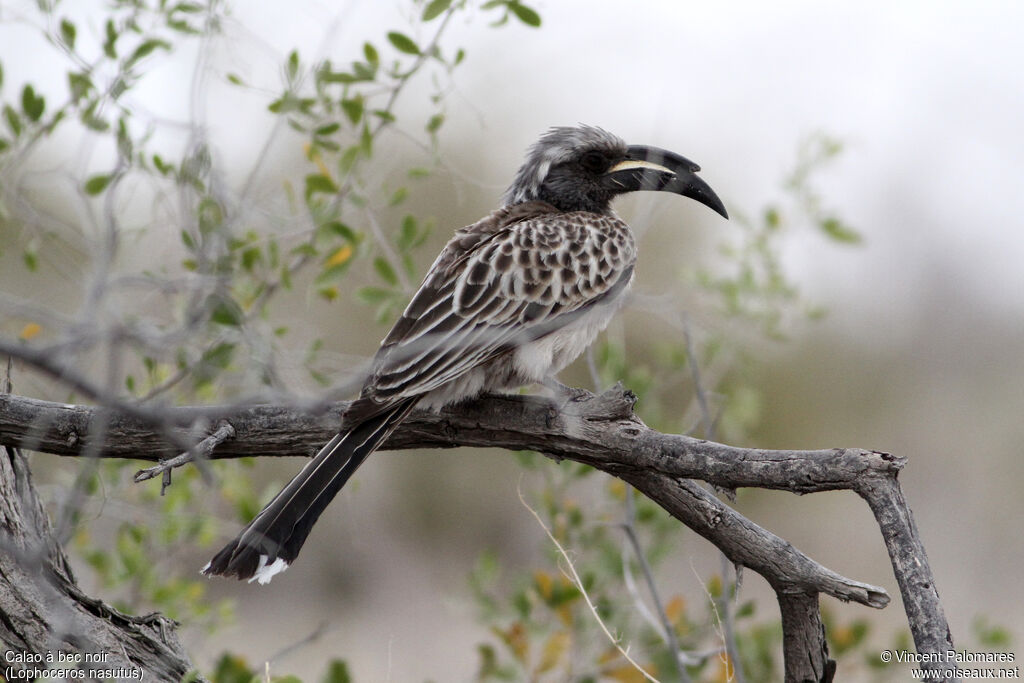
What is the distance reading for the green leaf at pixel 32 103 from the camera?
11.1 ft

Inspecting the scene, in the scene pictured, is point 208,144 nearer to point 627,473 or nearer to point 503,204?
point 627,473

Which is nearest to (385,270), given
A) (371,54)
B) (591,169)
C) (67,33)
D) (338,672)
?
(371,54)

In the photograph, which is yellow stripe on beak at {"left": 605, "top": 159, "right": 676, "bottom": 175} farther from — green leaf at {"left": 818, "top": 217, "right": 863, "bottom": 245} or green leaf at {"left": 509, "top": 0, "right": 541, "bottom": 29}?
green leaf at {"left": 509, "top": 0, "right": 541, "bottom": 29}

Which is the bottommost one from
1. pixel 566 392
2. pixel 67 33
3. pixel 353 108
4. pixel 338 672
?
pixel 338 672

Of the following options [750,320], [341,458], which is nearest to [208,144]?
[341,458]

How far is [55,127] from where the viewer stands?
3496mm

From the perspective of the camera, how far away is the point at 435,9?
322 cm

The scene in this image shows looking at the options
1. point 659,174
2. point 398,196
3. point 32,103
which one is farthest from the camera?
point 659,174

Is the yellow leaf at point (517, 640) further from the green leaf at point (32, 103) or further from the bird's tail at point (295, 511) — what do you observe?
the green leaf at point (32, 103)

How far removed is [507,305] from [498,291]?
57 millimetres

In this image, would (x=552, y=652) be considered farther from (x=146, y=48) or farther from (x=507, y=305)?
(x=146, y=48)

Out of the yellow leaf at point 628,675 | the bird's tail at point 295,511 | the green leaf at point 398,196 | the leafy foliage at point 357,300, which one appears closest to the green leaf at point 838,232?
the leafy foliage at point 357,300
